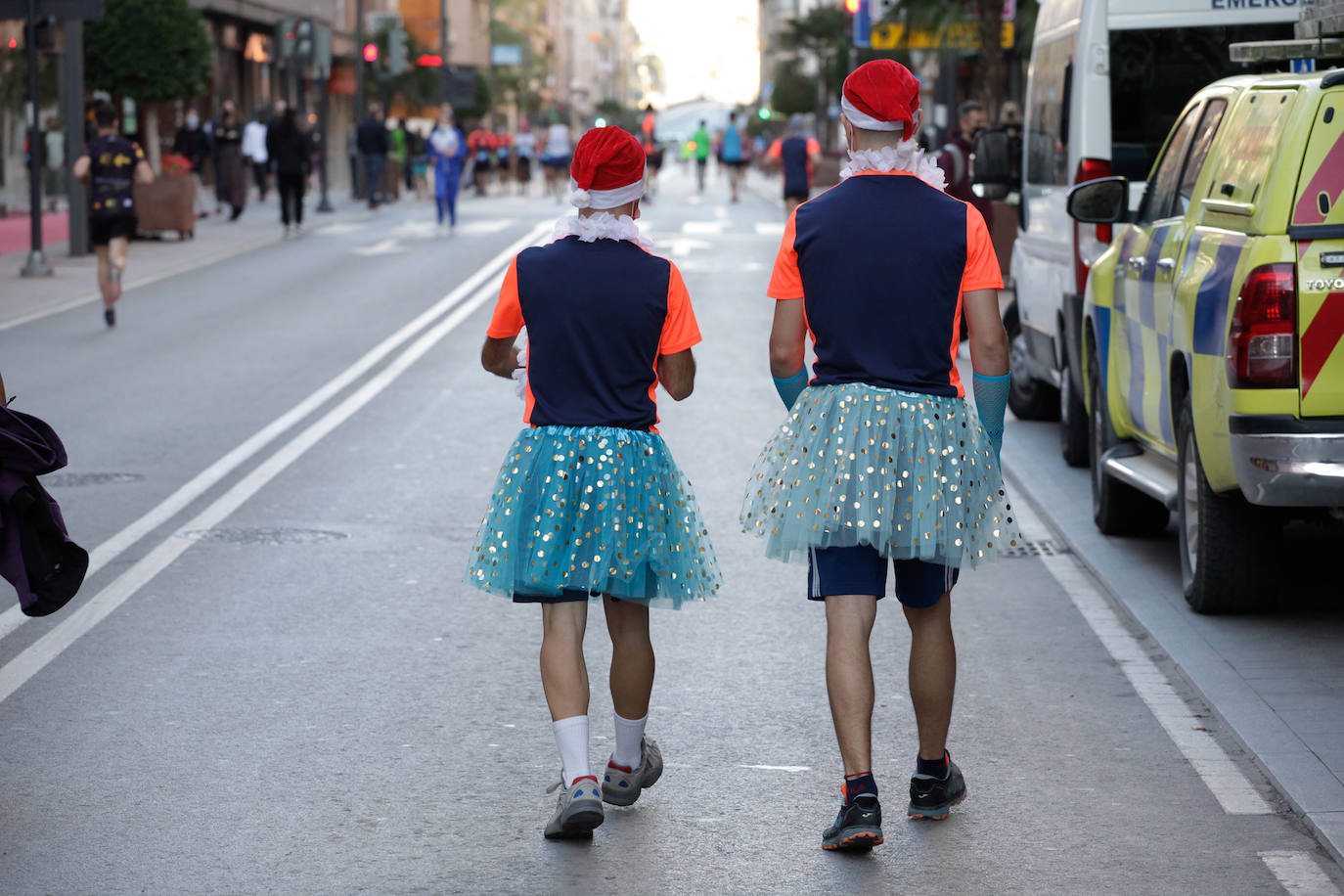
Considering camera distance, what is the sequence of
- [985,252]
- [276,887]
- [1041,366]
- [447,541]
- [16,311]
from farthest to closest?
[16,311] → [1041,366] → [447,541] → [985,252] → [276,887]

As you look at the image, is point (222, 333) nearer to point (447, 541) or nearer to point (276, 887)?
point (447, 541)

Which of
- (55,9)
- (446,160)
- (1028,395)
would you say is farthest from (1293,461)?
(446,160)

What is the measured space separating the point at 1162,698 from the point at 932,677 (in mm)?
1511

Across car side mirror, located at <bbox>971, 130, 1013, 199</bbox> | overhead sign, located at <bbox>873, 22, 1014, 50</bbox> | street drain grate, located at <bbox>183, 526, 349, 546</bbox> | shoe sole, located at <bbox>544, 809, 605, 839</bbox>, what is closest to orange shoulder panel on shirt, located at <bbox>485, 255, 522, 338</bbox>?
shoe sole, located at <bbox>544, 809, 605, 839</bbox>

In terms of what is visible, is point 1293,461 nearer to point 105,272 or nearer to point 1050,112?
point 1050,112

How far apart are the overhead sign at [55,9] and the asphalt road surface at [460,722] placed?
12008 mm

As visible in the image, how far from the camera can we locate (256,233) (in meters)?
32.9

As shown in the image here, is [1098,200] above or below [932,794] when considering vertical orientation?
above

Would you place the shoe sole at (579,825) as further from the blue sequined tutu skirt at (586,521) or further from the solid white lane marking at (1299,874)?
the solid white lane marking at (1299,874)

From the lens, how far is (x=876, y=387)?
5219 mm

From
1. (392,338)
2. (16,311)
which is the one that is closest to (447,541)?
(392,338)

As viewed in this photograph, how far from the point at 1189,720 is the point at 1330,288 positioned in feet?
4.66

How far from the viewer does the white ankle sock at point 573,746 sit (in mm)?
5195

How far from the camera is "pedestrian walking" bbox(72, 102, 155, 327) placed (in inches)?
718
